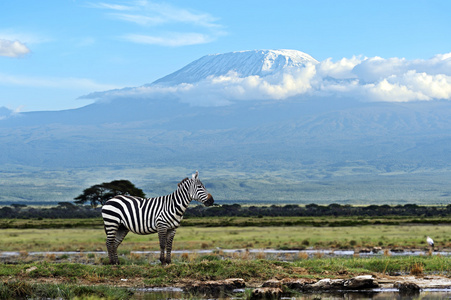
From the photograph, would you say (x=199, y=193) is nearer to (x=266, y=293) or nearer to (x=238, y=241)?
(x=266, y=293)

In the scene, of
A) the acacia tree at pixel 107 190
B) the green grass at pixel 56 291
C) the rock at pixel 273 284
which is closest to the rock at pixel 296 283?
the rock at pixel 273 284

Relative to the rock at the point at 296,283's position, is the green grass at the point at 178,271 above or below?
above

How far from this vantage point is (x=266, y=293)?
16.5 metres

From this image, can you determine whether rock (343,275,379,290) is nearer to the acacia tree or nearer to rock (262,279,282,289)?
rock (262,279,282,289)

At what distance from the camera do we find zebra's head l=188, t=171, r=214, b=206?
67.4 feet

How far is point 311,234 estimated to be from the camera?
41.7 metres

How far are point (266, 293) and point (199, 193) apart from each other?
16.4 ft

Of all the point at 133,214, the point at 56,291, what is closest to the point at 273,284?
the point at 56,291

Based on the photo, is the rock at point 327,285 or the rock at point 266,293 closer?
the rock at point 266,293

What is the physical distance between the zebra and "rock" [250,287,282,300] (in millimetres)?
4420

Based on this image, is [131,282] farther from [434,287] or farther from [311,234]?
[311,234]

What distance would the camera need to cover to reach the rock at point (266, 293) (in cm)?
1633

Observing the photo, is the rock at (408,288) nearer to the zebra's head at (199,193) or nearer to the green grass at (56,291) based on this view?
the zebra's head at (199,193)

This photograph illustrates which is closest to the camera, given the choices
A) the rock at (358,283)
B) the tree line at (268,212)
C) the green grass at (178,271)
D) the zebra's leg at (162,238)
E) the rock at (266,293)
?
the rock at (266,293)
